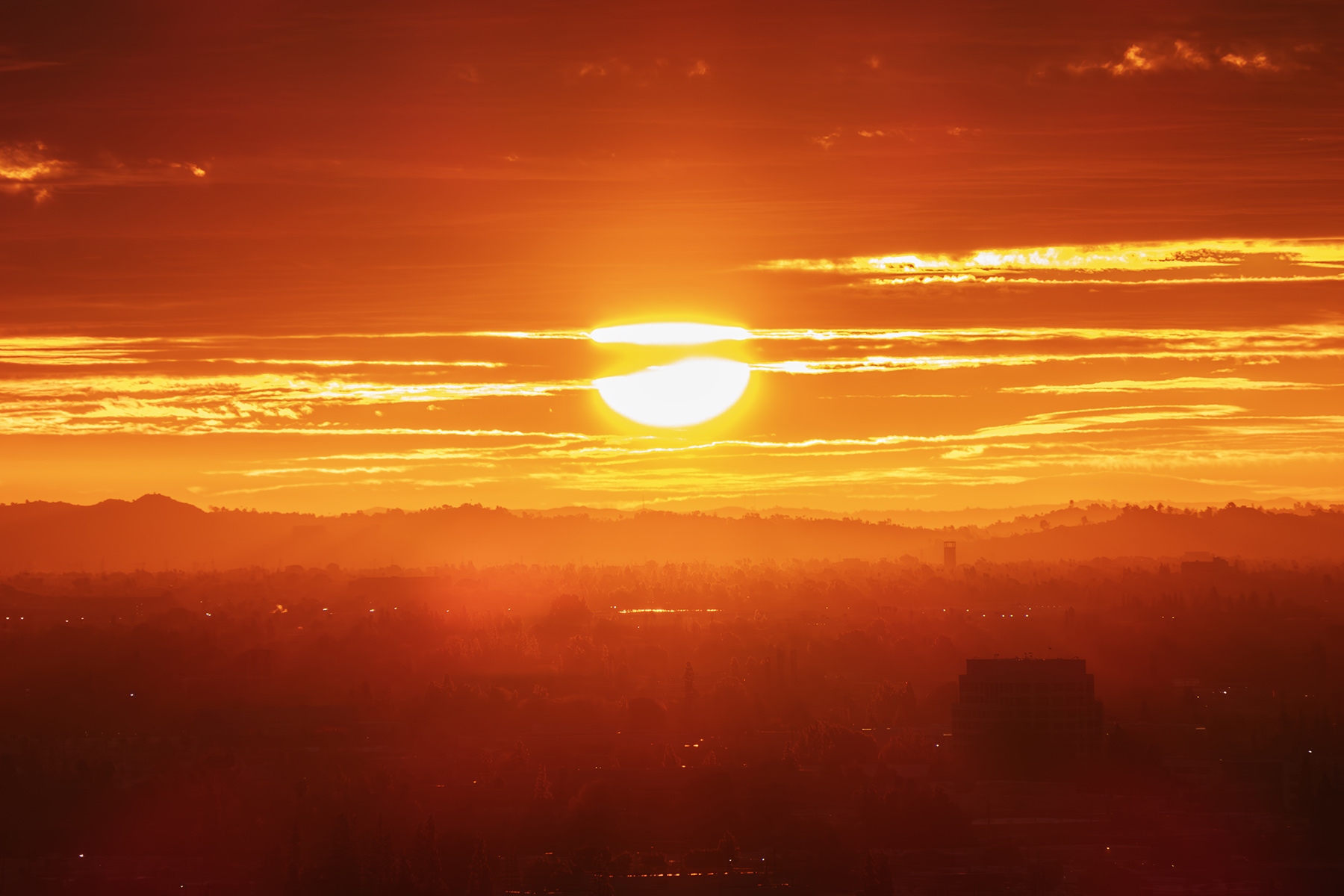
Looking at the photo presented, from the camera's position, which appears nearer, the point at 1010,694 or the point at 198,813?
the point at 198,813

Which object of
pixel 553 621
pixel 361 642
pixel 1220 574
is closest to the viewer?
pixel 361 642

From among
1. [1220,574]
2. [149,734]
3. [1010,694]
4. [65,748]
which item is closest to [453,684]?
[149,734]

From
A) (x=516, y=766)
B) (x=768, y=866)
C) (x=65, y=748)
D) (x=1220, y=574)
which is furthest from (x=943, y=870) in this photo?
(x=1220, y=574)

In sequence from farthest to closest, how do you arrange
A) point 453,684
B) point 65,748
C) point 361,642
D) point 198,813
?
point 361,642
point 453,684
point 65,748
point 198,813

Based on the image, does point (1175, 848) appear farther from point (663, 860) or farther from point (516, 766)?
point (516, 766)

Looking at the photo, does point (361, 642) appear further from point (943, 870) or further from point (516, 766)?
point (943, 870)

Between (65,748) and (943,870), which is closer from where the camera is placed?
(943,870)
